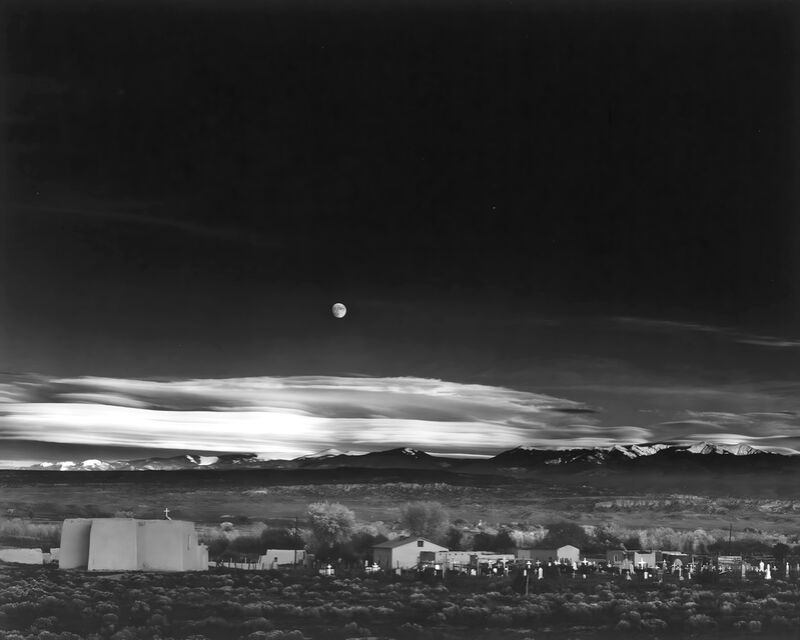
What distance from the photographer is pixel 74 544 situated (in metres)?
7.57

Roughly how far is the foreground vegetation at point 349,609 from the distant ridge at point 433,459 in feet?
2.16

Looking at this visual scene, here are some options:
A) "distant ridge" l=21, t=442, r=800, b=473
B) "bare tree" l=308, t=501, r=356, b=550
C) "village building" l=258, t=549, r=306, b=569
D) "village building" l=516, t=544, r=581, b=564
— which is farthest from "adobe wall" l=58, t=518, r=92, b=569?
"village building" l=516, t=544, r=581, b=564

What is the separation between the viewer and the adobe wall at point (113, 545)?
24.7ft

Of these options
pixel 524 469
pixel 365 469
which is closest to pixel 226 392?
pixel 365 469

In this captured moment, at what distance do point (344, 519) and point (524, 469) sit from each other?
3.77 feet

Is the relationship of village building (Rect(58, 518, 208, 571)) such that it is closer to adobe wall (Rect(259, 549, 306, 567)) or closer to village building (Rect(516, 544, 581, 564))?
adobe wall (Rect(259, 549, 306, 567))

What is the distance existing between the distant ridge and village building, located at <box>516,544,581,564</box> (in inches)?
20.5

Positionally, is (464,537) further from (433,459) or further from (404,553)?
(433,459)

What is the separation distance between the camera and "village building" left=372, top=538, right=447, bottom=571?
24.8 feet

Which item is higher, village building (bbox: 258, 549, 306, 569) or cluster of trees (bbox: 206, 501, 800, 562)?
cluster of trees (bbox: 206, 501, 800, 562)

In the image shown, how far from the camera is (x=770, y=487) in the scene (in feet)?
25.3

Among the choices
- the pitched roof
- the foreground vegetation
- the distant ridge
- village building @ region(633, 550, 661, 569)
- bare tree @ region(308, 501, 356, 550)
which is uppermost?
the distant ridge

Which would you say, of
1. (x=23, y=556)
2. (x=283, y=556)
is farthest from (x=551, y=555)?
(x=23, y=556)

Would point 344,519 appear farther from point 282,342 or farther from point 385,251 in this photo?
point 385,251
